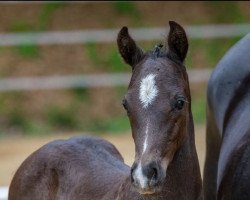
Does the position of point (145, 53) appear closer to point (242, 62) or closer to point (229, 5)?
point (242, 62)

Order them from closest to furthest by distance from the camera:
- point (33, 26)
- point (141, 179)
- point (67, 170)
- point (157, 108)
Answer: point (141, 179)
point (157, 108)
point (67, 170)
point (33, 26)

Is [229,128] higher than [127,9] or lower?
lower

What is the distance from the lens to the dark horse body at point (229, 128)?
448cm

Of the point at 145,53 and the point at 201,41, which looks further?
the point at 201,41

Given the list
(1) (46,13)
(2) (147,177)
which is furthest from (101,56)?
(2) (147,177)

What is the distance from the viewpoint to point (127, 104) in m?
3.95

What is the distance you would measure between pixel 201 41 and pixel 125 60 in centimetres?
917

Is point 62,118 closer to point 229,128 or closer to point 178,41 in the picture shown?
point 229,128

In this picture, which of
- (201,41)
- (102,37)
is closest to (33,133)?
(102,37)

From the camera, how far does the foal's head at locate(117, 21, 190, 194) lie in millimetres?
3709

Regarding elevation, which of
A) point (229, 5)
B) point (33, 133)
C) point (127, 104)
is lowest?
point (33, 133)

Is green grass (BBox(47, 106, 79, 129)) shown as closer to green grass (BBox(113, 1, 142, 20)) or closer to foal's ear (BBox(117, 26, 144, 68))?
green grass (BBox(113, 1, 142, 20))

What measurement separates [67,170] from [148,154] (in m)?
1.18

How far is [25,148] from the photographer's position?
9.33 m
